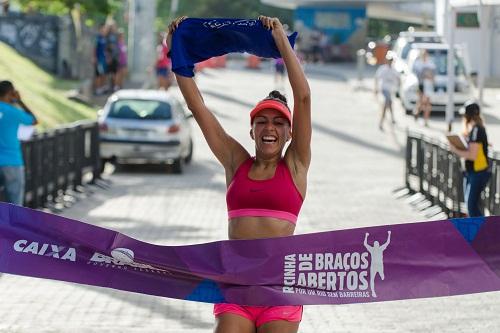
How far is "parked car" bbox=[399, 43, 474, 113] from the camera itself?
1529 inches

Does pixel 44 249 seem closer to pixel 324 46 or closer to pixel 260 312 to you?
pixel 260 312

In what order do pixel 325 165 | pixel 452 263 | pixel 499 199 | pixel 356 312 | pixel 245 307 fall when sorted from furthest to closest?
pixel 325 165 < pixel 499 199 < pixel 356 312 < pixel 452 263 < pixel 245 307

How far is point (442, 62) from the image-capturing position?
41219mm

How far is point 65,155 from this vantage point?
2175 cm

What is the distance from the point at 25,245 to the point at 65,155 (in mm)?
14296

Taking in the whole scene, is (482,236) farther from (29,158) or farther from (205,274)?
(29,158)

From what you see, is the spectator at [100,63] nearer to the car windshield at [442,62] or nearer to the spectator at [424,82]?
the spectator at [424,82]

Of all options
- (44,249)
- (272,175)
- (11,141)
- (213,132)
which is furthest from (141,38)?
(272,175)

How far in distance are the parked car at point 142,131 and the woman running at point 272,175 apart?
19319mm

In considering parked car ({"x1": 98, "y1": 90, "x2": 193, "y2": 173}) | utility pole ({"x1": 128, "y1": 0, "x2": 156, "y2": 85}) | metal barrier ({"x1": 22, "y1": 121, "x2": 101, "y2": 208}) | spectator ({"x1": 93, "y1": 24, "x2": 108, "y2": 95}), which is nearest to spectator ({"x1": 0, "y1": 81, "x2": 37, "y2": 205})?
metal barrier ({"x1": 22, "y1": 121, "x2": 101, "y2": 208})

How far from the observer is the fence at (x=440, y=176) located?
1608 centimetres

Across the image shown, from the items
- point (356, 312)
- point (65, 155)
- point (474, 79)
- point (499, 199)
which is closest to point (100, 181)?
point (65, 155)

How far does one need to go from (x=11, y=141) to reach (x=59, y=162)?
5.53 meters

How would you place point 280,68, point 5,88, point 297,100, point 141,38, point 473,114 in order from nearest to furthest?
point 297,100 < point 5,88 < point 473,114 < point 141,38 < point 280,68
